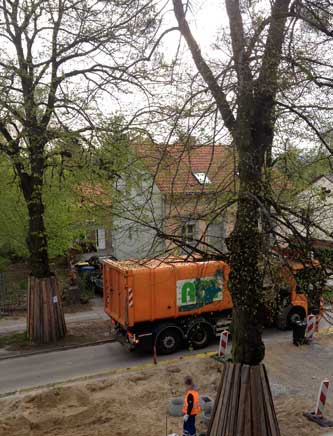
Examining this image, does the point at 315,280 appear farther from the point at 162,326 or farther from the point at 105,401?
the point at 162,326

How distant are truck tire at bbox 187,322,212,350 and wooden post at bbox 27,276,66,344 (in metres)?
4.52

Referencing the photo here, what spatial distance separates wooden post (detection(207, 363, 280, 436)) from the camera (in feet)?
24.2

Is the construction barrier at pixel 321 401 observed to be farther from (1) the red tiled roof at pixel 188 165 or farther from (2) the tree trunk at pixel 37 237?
(2) the tree trunk at pixel 37 237

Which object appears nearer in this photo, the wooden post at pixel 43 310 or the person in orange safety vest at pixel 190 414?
the person in orange safety vest at pixel 190 414

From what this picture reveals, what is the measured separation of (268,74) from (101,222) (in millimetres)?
8813

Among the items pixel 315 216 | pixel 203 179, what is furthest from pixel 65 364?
pixel 315 216

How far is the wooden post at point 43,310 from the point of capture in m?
14.8

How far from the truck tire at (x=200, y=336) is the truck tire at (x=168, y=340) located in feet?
1.47

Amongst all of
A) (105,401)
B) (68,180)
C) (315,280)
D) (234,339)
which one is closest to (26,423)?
Result: (105,401)

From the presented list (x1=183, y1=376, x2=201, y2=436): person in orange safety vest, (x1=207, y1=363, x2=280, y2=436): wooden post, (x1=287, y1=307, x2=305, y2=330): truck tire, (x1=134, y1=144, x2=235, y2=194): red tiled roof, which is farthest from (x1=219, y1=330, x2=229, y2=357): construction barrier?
(x1=207, y1=363, x2=280, y2=436): wooden post

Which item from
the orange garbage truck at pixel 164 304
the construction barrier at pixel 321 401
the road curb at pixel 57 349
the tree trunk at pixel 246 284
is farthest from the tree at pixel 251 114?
the road curb at pixel 57 349

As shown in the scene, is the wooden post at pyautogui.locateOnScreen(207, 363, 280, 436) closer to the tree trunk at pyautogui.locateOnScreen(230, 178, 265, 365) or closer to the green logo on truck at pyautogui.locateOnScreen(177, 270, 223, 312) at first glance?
the tree trunk at pyautogui.locateOnScreen(230, 178, 265, 365)

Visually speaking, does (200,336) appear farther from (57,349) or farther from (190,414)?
(190,414)

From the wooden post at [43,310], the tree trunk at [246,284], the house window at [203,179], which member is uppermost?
the house window at [203,179]
